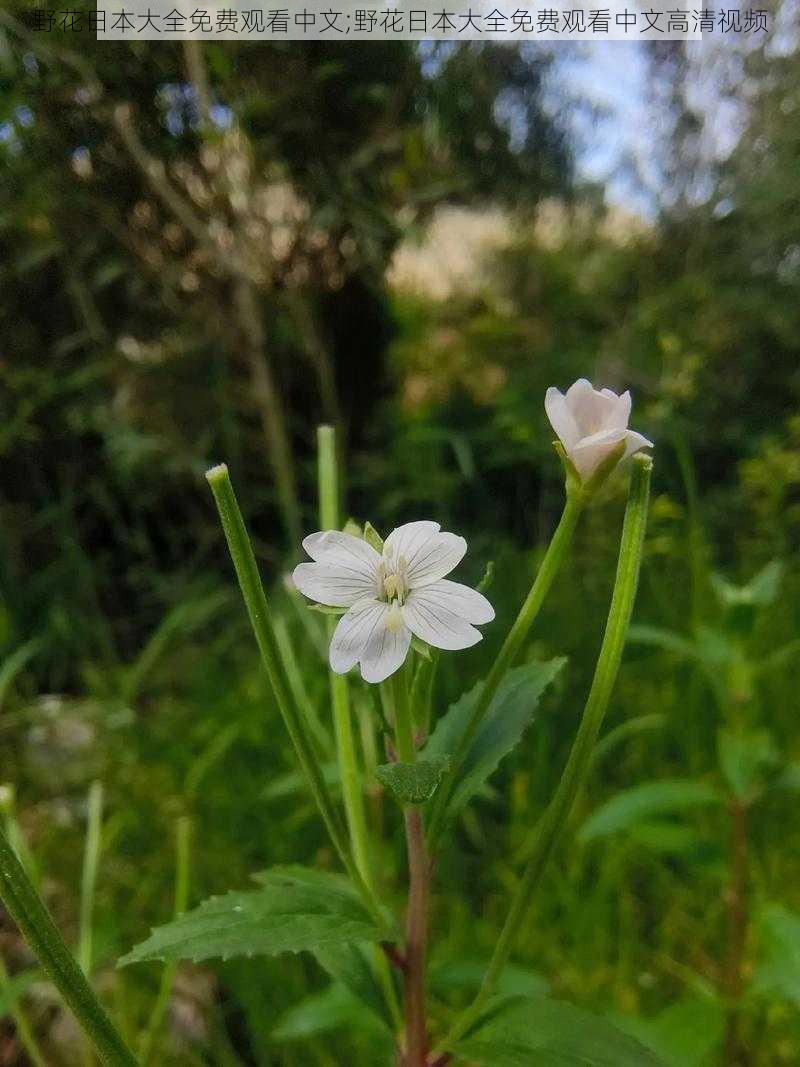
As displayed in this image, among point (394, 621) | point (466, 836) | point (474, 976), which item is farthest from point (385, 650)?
point (466, 836)

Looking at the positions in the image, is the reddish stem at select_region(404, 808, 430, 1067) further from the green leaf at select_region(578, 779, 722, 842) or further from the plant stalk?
the green leaf at select_region(578, 779, 722, 842)

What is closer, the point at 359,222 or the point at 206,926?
the point at 206,926

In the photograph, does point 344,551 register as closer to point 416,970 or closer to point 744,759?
point 416,970

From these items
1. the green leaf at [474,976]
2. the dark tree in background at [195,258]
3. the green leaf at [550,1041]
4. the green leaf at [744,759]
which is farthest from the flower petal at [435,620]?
the dark tree in background at [195,258]

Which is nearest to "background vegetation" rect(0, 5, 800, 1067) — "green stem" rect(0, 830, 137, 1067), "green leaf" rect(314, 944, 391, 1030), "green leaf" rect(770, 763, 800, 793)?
"green leaf" rect(770, 763, 800, 793)

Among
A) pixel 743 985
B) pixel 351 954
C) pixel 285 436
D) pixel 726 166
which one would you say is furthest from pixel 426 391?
pixel 351 954

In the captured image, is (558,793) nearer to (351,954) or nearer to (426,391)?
(351,954)
